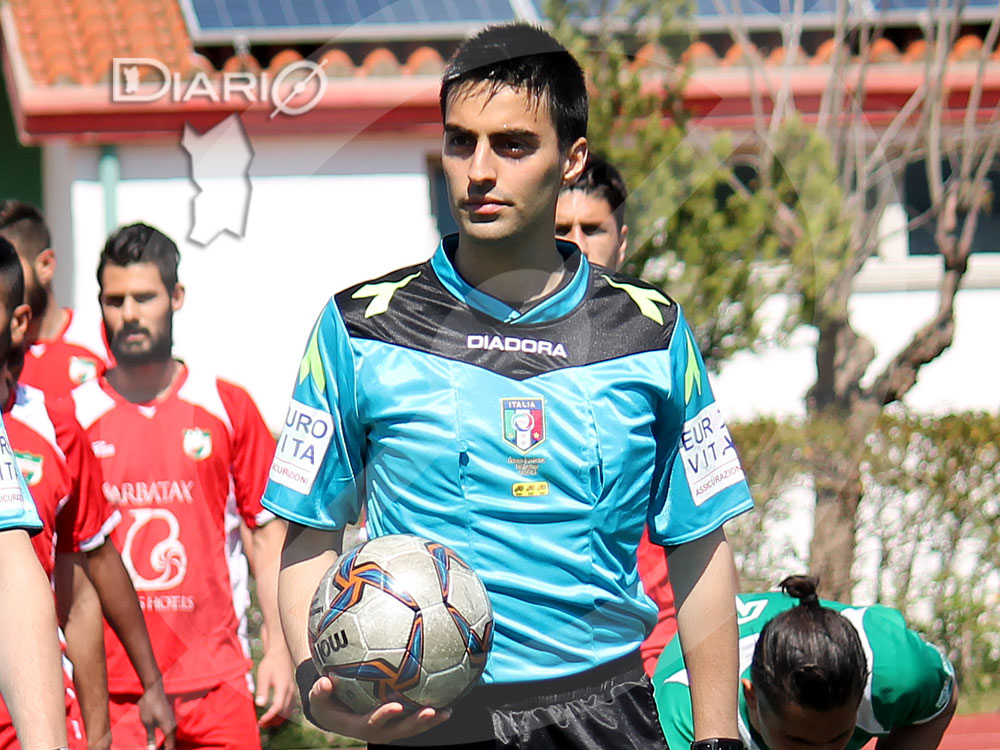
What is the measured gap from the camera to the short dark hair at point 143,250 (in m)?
4.55

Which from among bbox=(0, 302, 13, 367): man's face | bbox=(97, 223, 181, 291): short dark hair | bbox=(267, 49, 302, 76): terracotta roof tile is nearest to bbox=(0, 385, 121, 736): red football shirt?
bbox=(0, 302, 13, 367): man's face

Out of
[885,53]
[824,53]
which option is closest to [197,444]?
[824,53]

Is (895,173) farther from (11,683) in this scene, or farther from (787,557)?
(11,683)

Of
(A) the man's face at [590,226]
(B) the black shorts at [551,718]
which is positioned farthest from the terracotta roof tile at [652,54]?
(B) the black shorts at [551,718]

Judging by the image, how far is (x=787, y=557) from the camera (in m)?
7.50

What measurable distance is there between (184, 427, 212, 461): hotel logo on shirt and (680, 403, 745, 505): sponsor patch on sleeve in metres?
2.50

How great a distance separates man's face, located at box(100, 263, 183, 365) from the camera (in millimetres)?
4758

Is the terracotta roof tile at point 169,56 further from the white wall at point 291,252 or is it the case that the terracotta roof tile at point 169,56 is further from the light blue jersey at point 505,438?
the light blue jersey at point 505,438

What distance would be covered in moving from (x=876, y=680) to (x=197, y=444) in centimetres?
228

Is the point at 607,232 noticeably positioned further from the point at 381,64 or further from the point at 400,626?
the point at 381,64

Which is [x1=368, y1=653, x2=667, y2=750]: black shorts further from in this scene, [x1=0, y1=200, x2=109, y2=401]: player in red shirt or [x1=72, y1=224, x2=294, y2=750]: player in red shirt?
[x1=0, y1=200, x2=109, y2=401]: player in red shirt

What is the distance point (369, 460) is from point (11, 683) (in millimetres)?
687

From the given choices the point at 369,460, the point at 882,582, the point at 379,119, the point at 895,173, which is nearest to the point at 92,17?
the point at 895,173
